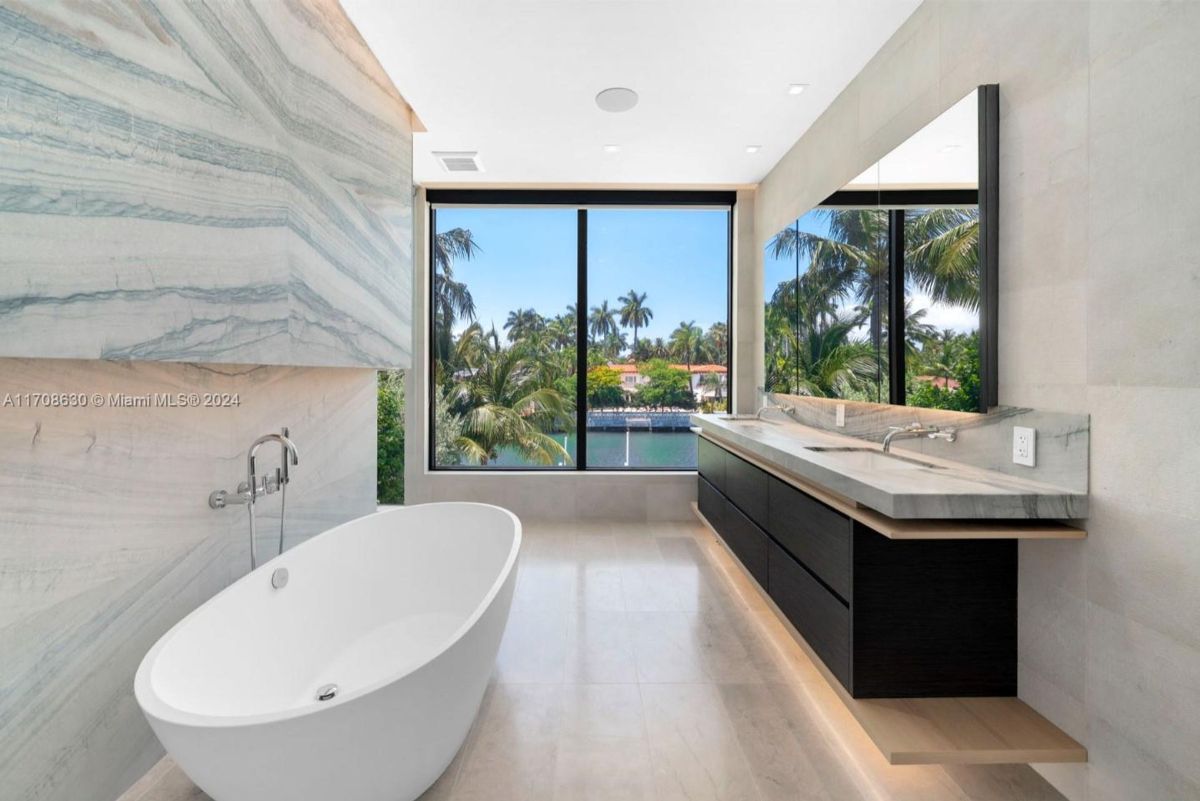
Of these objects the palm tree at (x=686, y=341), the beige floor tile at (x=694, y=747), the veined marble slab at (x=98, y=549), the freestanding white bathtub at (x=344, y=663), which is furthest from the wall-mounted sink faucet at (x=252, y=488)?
the palm tree at (x=686, y=341)

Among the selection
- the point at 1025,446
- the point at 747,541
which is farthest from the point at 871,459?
the point at 747,541

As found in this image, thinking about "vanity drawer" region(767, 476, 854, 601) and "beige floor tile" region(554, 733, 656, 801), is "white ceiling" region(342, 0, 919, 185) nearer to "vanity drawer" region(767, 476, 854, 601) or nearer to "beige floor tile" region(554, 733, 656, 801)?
"vanity drawer" region(767, 476, 854, 601)

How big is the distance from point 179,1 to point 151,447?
4.06ft

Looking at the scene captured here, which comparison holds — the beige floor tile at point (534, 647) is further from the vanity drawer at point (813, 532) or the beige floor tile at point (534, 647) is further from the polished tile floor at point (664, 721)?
the vanity drawer at point (813, 532)

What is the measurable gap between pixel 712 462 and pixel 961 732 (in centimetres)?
218

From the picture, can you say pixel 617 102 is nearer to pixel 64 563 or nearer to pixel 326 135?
pixel 326 135

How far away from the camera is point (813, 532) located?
1955mm

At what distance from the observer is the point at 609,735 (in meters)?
1.89

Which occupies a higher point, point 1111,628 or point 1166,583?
point 1166,583

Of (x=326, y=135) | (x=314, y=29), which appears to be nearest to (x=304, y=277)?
(x=326, y=135)

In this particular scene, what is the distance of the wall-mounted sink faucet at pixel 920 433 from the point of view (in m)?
2.02

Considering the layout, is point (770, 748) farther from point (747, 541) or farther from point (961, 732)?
point (747, 541)

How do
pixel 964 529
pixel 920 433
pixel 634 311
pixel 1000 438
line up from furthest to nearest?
1. pixel 634 311
2. pixel 920 433
3. pixel 1000 438
4. pixel 964 529

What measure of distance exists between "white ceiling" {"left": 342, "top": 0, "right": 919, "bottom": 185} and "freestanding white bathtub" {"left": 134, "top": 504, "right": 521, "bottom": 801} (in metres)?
2.15
